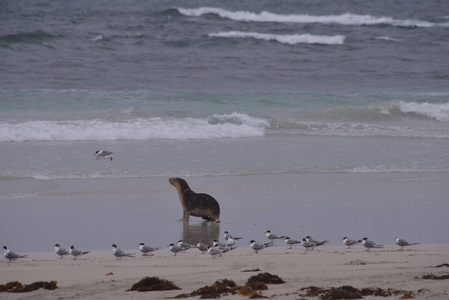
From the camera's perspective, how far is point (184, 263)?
8117 millimetres

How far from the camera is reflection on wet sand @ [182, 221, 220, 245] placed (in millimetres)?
9727

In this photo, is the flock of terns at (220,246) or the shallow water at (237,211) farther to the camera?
the shallow water at (237,211)

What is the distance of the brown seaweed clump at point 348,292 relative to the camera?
6.23 metres

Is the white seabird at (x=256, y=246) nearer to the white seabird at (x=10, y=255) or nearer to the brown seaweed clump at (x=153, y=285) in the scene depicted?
the brown seaweed clump at (x=153, y=285)

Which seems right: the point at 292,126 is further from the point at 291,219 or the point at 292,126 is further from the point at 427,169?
the point at 291,219

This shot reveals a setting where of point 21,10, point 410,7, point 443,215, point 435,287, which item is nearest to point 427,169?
point 443,215

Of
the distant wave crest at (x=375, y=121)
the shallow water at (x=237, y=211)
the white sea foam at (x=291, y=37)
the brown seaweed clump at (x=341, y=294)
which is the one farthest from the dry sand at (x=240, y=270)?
the white sea foam at (x=291, y=37)

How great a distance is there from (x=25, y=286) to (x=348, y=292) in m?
3.06

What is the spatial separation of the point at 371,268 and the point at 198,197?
149 inches

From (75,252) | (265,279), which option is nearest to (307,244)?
(265,279)

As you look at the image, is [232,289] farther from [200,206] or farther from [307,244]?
[200,206]

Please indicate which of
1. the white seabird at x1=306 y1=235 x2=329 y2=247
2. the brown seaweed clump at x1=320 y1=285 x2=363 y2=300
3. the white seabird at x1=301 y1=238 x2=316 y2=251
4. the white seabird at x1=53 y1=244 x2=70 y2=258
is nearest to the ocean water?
the white seabird at x1=53 y1=244 x2=70 y2=258

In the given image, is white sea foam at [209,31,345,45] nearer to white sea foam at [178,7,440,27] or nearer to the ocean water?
the ocean water

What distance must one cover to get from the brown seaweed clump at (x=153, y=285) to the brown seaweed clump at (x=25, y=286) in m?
0.80
